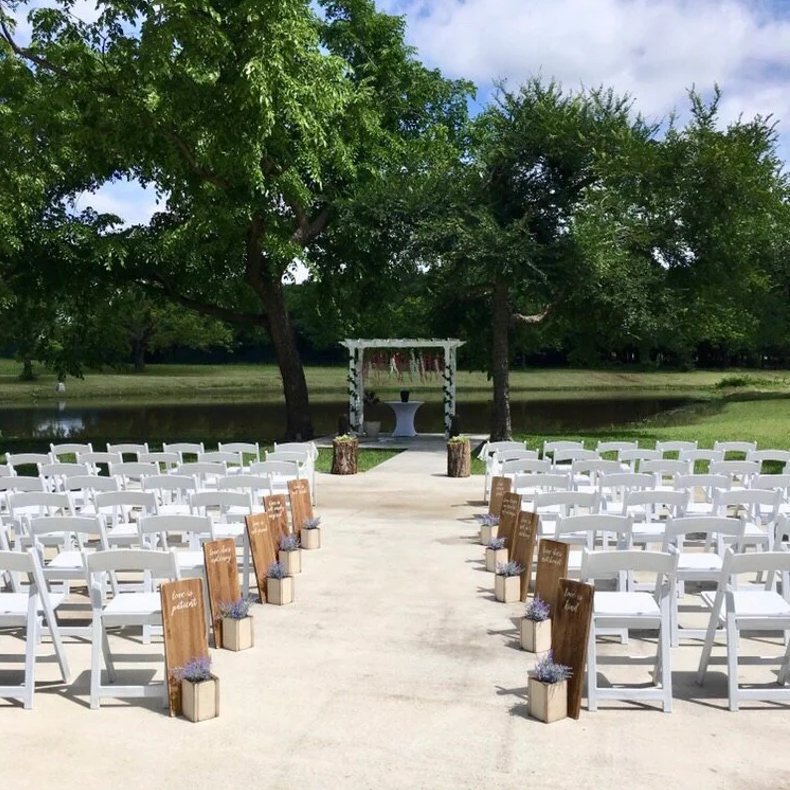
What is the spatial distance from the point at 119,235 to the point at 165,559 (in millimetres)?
19795

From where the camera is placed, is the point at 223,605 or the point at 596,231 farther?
the point at 596,231

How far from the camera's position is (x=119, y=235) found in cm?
2356

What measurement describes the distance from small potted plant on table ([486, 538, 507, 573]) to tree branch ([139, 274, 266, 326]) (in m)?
18.6

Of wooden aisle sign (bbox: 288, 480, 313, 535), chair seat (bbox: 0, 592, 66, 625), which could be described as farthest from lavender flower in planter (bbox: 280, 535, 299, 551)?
chair seat (bbox: 0, 592, 66, 625)

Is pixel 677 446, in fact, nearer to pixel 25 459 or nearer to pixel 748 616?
pixel 748 616

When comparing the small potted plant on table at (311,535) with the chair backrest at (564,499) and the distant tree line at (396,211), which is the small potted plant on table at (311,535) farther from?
the distant tree line at (396,211)

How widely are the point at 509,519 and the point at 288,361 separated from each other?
1715 centimetres

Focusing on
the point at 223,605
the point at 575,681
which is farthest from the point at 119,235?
the point at 575,681

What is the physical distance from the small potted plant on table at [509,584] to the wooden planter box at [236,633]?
88.5 inches

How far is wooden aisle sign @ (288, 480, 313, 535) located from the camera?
31.6 ft

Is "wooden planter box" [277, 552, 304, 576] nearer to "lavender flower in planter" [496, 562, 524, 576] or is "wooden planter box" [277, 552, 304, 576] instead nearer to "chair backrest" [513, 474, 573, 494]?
"lavender flower in planter" [496, 562, 524, 576]

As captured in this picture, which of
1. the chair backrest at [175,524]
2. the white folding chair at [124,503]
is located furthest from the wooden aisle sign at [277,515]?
the chair backrest at [175,524]

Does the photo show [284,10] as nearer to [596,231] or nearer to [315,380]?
[596,231]

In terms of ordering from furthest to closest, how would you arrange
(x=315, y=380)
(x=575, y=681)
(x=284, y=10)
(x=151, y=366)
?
(x=151, y=366), (x=315, y=380), (x=284, y=10), (x=575, y=681)
